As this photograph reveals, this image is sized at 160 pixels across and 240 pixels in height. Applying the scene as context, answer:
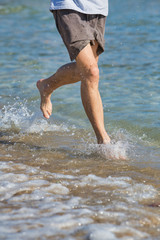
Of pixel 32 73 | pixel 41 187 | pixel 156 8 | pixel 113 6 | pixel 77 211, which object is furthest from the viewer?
pixel 113 6

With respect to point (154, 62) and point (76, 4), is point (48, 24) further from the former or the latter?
point (76, 4)

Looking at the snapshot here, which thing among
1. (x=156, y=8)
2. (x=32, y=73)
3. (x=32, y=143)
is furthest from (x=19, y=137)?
(x=156, y=8)

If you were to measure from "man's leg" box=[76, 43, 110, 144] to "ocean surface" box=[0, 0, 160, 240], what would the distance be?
0.76 ft

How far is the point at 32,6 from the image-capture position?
62.8ft

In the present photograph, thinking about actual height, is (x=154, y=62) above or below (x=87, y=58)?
below

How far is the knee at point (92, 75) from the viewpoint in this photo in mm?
4164

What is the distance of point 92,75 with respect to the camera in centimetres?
418

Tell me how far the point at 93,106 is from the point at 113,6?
14187mm

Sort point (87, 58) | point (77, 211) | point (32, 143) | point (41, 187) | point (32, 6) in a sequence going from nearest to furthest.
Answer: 1. point (77, 211)
2. point (41, 187)
3. point (87, 58)
4. point (32, 143)
5. point (32, 6)

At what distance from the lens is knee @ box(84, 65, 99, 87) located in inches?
164

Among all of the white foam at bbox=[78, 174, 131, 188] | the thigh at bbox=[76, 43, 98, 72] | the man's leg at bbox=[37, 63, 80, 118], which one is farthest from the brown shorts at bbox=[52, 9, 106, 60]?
the white foam at bbox=[78, 174, 131, 188]

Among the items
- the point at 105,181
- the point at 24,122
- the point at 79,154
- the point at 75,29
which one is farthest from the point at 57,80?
the point at 105,181

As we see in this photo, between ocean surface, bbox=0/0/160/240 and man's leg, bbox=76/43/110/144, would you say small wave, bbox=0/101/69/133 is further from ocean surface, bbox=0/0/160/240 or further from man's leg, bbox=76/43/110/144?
man's leg, bbox=76/43/110/144

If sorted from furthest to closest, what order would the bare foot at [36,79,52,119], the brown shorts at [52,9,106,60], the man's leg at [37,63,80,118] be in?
the bare foot at [36,79,52,119]
the man's leg at [37,63,80,118]
the brown shorts at [52,9,106,60]
